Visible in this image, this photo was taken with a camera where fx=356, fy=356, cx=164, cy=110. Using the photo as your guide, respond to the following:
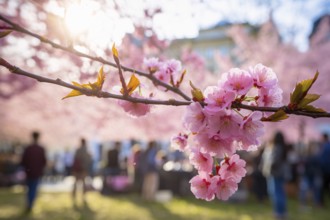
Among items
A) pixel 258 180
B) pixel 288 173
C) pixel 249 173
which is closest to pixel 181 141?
pixel 288 173

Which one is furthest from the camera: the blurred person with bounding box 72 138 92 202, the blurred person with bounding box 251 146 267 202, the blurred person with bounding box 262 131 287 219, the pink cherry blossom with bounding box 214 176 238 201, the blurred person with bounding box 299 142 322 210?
the blurred person with bounding box 251 146 267 202

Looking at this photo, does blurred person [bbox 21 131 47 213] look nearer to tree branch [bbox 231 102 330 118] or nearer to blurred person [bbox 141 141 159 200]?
blurred person [bbox 141 141 159 200]

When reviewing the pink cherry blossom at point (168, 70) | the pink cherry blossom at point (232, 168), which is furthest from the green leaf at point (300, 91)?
the pink cherry blossom at point (168, 70)

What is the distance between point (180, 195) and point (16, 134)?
20.5 metres

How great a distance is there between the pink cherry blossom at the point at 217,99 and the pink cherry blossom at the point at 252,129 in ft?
0.34

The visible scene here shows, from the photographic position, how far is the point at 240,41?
53.4 ft

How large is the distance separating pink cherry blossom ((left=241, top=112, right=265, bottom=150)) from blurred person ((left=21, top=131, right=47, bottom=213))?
7471mm

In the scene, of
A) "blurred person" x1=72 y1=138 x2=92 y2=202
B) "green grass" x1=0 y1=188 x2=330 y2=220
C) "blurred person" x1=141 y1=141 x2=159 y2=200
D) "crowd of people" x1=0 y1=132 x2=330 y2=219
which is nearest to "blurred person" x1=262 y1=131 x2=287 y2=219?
"crowd of people" x1=0 y1=132 x2=330 y2=219

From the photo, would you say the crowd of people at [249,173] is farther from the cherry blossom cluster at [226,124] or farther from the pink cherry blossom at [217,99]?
the pink cherry blossom at [217,99]

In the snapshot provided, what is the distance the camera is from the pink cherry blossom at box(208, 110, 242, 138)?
4.16ft

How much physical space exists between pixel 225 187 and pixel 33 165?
7.48m

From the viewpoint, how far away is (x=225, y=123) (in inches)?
50.8

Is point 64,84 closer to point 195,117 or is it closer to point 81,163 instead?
point 195,117

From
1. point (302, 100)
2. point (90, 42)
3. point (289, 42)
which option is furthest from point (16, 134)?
point (302, 100)
